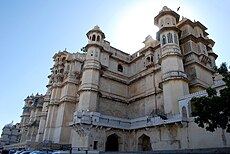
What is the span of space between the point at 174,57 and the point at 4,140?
70.2m

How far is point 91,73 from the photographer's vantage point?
31.5 meters

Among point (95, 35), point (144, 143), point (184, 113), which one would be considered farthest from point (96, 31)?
point (184, 113)

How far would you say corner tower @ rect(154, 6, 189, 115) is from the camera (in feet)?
80.1

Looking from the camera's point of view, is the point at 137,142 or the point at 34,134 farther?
the point at 34,134

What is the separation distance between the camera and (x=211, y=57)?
33.7m

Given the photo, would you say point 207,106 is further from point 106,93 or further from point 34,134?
point 34,134

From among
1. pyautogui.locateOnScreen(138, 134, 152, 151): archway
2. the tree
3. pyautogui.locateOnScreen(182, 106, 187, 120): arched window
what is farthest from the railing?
the tree

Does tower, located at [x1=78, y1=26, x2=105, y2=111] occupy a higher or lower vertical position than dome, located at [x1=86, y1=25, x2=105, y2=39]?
lower

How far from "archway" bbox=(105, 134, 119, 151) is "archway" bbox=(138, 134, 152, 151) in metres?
3.26

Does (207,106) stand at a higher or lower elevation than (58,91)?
lower

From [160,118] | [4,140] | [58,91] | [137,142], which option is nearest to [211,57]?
[160,118]

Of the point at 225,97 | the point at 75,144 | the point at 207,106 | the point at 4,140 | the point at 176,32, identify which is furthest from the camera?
the point at 4,140

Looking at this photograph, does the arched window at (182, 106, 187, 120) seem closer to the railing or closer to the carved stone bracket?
the railing

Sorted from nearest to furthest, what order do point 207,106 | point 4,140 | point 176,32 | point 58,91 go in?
point 207,106
point 176,32
point 58,91
point 4,140
